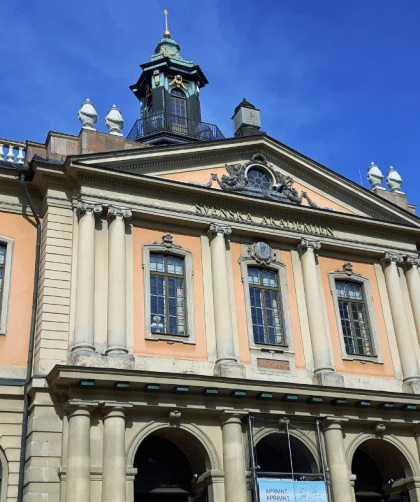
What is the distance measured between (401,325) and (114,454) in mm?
10009

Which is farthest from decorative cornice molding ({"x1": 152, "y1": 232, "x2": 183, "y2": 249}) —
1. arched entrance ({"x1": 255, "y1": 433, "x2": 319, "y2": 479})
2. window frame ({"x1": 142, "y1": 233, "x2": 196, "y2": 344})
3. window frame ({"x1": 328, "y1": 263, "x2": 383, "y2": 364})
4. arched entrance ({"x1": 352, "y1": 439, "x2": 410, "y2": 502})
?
arched entrance ({"x1": 352, "y1": 439, "x2": 410, "y2": 502})

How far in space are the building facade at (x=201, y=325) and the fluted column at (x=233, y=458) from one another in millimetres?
44

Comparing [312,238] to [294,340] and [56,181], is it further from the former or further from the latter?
[56,181]

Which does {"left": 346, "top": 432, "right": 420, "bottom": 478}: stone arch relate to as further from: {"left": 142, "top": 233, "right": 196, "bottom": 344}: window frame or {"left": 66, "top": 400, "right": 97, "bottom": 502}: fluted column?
{"left": 66, "top": 400, "right": 97, "bottom": 502}: fluted column

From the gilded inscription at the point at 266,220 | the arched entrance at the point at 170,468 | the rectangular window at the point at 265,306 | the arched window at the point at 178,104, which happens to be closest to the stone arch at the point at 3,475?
the arched entrance at the point at 170,468

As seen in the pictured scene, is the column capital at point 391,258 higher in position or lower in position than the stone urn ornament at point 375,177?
lower

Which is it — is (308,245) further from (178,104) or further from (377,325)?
(178,104)

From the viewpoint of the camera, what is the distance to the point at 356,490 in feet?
63.7

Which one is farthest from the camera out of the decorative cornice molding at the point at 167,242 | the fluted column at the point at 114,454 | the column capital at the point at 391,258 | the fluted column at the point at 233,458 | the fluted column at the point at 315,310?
the column capital at the point at 391,258

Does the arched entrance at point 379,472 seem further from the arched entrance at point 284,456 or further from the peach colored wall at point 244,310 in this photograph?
the peach colored wall at point 244,310

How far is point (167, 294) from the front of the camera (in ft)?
60.5

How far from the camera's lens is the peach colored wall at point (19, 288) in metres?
16.5

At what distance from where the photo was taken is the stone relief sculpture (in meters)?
20.6

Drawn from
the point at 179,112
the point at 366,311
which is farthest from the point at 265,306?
the point at 179,112
